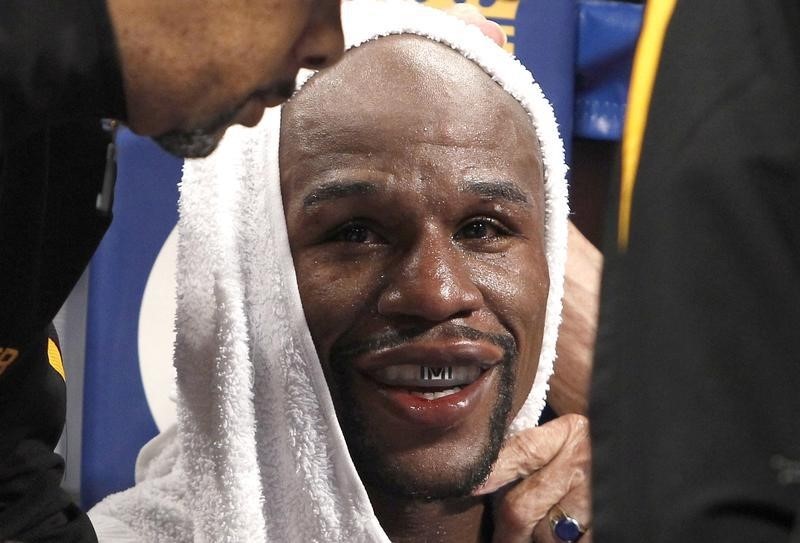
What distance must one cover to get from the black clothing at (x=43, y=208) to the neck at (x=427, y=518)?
311 millimetres

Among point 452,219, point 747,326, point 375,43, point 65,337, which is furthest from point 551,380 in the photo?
point 747,326

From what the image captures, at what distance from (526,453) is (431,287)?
280 mm

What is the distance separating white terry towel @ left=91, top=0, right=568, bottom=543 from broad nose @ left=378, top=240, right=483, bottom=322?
10 centimetres

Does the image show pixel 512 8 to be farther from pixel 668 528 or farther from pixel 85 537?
pixel 668 528

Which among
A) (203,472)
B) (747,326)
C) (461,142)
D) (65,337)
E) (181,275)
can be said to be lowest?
(65,337)

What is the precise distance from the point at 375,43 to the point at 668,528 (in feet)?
2.53

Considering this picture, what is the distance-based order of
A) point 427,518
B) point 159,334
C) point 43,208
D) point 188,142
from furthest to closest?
point 159,334 < point 427,518 < point 43,208 < point 188,142

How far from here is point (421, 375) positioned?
1.11 meters

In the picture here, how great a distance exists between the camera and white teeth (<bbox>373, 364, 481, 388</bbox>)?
1.11m

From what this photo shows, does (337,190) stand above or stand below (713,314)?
below

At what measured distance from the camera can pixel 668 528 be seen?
1.76ft

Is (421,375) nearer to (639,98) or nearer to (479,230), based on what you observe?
(479,230)

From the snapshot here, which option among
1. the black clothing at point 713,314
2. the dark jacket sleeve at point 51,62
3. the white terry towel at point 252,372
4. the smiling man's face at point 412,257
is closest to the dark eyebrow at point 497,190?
the smiling man's face at point 412,257

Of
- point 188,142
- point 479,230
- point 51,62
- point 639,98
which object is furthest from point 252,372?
point 639,98
